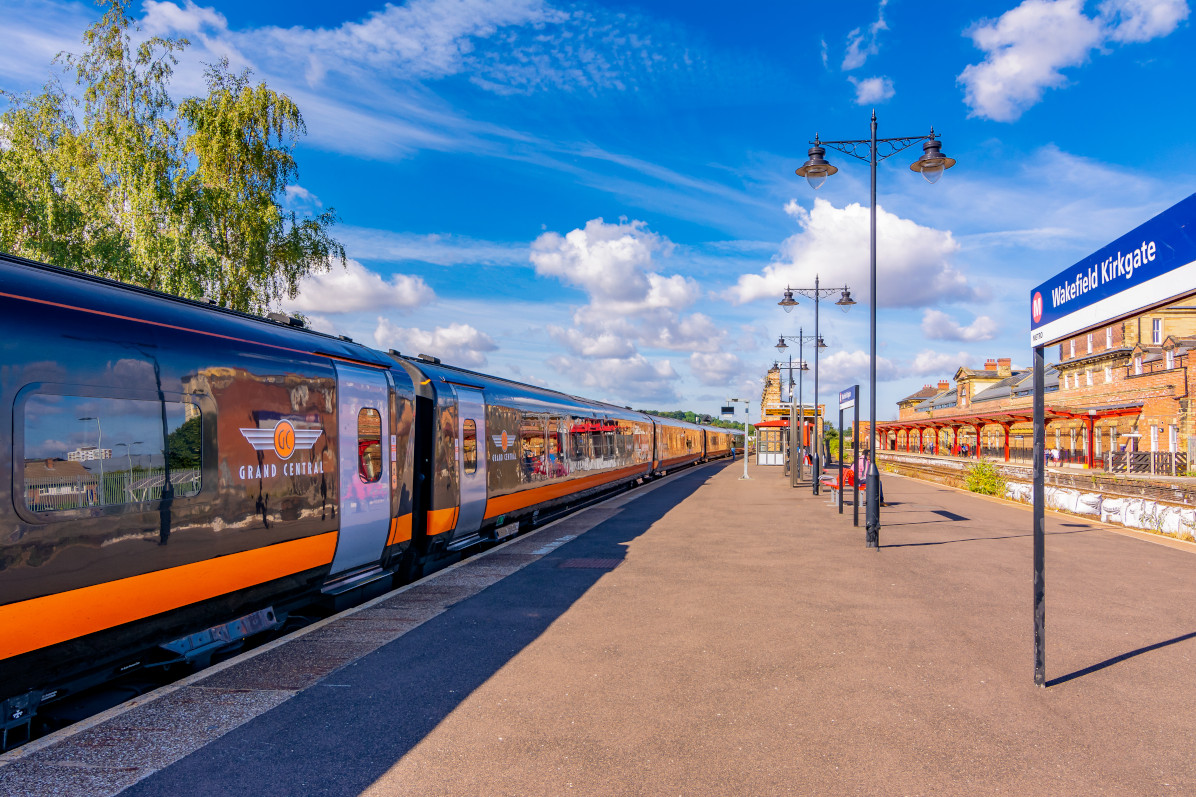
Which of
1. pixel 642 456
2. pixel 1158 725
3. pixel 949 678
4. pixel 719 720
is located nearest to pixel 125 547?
pixel 719 720

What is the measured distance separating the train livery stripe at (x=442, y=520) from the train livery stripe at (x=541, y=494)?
1.24 meters

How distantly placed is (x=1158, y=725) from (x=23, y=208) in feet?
71.1

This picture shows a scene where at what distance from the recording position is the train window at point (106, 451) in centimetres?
406

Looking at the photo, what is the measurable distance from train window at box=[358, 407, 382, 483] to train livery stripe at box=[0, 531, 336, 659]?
1224 mm

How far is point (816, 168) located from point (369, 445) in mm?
9964

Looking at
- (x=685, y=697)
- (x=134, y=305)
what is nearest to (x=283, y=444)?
(x=134, y=305)

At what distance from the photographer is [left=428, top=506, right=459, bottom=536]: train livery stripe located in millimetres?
9156

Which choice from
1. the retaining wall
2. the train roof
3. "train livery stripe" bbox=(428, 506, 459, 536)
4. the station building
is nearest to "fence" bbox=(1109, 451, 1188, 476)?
the station building

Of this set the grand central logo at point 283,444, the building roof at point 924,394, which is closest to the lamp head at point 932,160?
the grand central logo at point 283,444

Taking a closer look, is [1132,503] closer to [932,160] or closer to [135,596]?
[932,160]

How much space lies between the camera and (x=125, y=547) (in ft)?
14.8

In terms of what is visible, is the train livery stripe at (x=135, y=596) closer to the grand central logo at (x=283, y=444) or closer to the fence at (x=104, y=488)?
the fence at (x=104, y=488)

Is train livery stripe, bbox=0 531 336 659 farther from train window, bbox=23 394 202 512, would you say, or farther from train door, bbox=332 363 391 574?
train door, bbox=332 363 391 574

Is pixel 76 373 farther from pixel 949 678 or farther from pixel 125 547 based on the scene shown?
pixel 949 678
